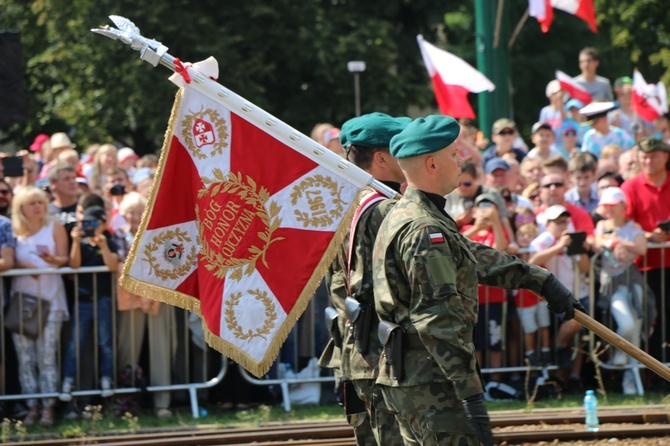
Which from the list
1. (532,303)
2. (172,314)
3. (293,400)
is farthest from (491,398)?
(172,314)

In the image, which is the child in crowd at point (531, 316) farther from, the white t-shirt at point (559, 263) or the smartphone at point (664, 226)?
the smartphone at point (664, 226)

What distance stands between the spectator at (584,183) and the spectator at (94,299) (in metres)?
4.12

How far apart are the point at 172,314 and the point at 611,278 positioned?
3.61 metres

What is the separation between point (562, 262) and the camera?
9.59 metres

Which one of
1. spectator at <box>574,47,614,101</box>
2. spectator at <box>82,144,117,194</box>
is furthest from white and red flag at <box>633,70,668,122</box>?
spectator at <box>82,144,117,194</box>

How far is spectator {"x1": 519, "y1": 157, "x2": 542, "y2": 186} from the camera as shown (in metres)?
11.2

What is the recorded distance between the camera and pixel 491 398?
31.6 ft

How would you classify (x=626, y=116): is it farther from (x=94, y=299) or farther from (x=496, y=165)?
(x=94, y=299)

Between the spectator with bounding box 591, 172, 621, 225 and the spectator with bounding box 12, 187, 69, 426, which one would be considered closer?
the spectator with bounding box 12, 187, 69, 426

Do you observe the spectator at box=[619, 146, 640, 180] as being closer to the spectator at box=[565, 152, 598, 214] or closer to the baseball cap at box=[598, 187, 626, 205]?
the spectator at box=[565, 152, 598, 214]

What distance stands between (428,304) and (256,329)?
1.19 meters

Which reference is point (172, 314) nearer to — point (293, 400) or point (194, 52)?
point (293, 400)

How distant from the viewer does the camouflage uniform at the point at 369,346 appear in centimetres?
539

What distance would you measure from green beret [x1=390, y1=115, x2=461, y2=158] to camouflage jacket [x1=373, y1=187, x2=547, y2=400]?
0.62 ft
